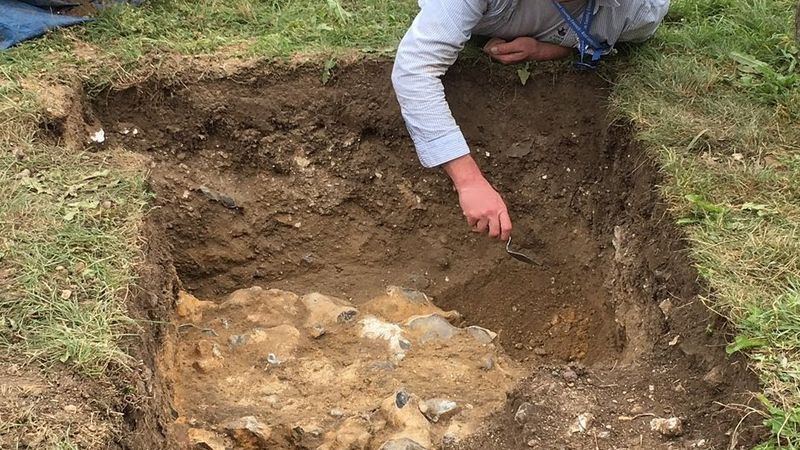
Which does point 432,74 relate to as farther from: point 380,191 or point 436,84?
point 380,191

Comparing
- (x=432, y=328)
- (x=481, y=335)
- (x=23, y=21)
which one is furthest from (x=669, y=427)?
(x=23, y=21)

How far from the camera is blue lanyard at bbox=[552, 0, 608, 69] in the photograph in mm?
3529

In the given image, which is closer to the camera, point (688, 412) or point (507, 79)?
point (688, 412)

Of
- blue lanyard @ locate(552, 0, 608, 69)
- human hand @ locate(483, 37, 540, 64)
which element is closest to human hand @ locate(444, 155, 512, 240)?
human hand @ locate(483, 37, 540, 64)

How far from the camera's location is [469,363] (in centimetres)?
302

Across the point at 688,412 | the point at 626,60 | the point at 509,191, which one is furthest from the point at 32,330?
the point at 626,60

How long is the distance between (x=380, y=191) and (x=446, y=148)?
804 millimetres

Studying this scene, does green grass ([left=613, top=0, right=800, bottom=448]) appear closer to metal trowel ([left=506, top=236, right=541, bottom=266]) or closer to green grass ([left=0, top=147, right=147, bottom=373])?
metal trowel ([left=506, top=236, right=541, bottom=266])

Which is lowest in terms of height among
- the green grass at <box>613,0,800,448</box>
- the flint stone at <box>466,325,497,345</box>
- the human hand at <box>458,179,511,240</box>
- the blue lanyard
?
the flint stone at <box>466,325,497,345</box>

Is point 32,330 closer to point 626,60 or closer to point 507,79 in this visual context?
point 507,79

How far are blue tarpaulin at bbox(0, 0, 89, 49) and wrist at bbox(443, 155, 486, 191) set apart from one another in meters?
2.11

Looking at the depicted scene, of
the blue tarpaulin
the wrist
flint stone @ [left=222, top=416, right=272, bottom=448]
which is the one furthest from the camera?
the blue tarpaulin

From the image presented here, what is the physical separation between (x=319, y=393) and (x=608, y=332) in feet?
4.03

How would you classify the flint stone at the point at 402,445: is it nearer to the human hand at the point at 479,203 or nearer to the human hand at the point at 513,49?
the human hand at the point at 479,203
